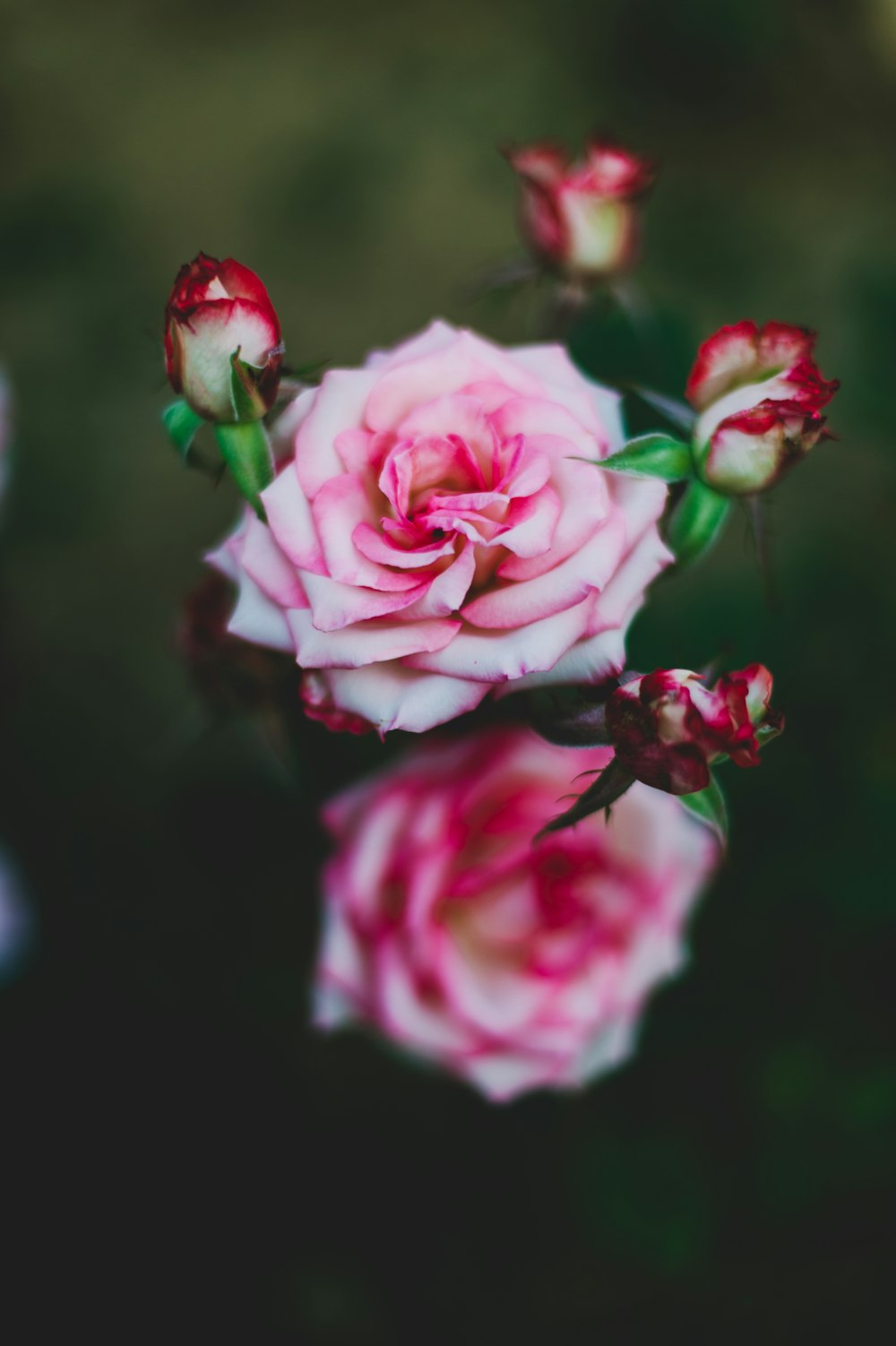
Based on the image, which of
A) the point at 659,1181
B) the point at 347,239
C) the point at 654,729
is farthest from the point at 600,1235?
the point at 347,239

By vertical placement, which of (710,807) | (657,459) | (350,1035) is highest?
(657,459)

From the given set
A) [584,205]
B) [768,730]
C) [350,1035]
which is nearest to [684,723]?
[768,730]

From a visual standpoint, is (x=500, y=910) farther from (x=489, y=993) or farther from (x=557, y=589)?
(x=557, y=589)

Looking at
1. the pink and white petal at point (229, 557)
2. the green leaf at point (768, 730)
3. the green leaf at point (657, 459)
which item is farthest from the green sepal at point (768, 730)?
the pink and white petal at point (229, 557)

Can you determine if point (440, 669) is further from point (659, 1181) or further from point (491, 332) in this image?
point (491, 332)

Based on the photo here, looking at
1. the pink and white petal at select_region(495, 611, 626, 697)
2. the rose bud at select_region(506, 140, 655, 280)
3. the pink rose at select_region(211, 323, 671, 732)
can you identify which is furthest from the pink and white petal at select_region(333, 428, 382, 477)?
the rose bud at select_region(506, 140, 655, 280)
